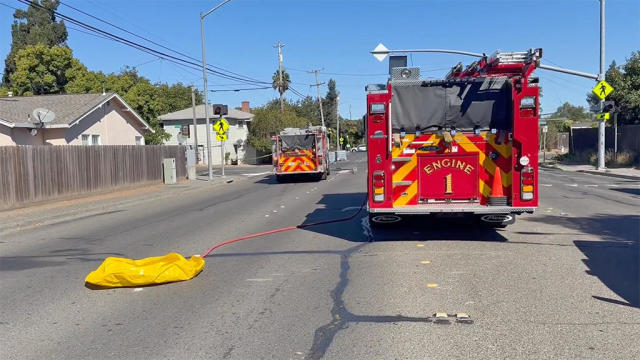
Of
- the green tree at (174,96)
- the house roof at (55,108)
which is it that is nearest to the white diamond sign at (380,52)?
the house roof at (55,108)

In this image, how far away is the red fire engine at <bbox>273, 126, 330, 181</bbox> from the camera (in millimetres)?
26953

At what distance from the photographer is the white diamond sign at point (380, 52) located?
24.8 meters

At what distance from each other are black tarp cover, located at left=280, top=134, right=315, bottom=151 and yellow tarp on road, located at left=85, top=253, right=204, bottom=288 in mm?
20077

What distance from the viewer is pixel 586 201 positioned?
49.8 feet

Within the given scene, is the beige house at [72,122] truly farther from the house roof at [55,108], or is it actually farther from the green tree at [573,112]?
the green tree at [573,112]

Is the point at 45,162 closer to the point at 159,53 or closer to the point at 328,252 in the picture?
the point at 159,53

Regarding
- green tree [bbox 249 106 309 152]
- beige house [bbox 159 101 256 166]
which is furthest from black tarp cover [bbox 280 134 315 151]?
beige house [bbox 159 101 256 166]

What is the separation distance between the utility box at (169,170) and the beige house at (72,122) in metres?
3.70

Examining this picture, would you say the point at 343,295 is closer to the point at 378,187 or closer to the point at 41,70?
the point at 378,187

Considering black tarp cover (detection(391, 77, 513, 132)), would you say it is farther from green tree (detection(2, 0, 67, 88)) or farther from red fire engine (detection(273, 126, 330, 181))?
green tree (detection(2, 0, 67, 88))

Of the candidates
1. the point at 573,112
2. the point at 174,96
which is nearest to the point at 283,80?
the point at 174,96

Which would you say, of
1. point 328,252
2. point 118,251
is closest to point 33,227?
point 118,251

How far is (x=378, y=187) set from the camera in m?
9.20

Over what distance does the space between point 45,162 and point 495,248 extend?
1489 centimetres
